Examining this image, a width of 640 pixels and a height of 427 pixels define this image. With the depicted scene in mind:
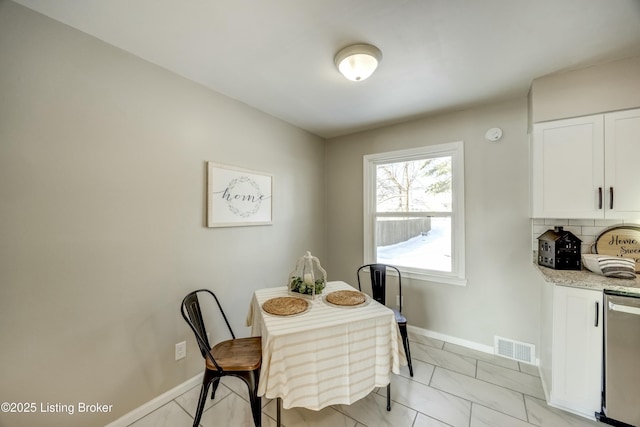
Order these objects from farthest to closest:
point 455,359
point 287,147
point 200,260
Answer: point 287,147, point 455,359, point 200,260

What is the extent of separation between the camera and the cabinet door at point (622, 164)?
5.68 ft

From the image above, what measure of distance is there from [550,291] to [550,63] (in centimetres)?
167

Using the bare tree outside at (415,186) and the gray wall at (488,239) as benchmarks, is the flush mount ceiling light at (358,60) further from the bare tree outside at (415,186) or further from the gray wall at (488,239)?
the bare tree outside at (415,186)

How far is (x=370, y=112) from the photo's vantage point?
2.69m

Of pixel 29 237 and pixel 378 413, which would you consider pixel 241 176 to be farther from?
pixel 378 413

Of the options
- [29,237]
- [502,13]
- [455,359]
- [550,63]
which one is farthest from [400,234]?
[29,237]

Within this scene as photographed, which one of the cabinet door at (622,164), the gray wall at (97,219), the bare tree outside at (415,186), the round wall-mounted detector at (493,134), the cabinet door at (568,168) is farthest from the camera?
the bare tree outside at (415,186)

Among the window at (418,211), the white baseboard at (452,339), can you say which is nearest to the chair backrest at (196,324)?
the window at (418,211)

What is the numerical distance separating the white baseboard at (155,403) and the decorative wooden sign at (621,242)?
3.43 metres

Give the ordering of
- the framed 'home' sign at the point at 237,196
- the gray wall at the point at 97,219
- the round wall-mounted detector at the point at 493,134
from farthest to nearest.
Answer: the round wall-mounted detector at the point at 493,134 < the framed 'home' sign at the point at 237,196 < the gray wall at the point at 97,219

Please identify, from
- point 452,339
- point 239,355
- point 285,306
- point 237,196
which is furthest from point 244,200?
point 452,339

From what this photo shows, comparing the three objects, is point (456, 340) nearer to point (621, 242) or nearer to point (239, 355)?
point (621, 242)

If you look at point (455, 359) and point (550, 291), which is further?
point (455, 359)

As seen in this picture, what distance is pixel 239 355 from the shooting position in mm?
1669
